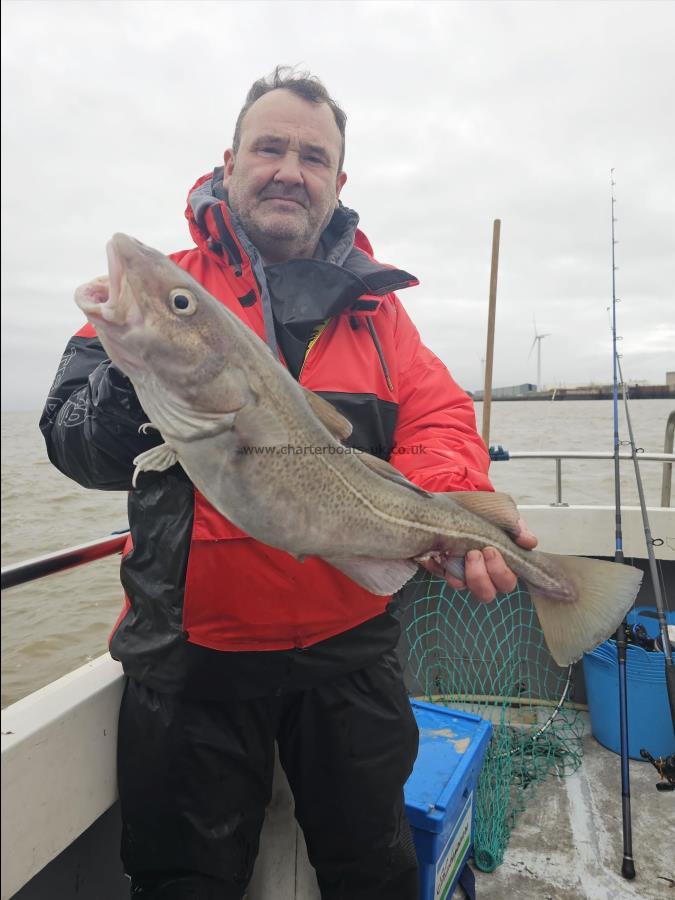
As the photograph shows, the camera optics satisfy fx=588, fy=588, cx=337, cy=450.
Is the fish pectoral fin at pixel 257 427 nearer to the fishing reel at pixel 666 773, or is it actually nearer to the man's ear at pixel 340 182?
the man's ear at pixel 340 182

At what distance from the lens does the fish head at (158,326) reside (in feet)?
5.32

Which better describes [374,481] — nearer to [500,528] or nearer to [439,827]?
[500,528]

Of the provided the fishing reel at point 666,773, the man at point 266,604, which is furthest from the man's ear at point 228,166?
the fishing reel at point 666,773

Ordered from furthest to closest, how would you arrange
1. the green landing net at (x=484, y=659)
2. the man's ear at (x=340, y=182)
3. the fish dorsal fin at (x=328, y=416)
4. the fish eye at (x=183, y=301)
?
the green landing net at (x=484, y=659) → the man's ear at (x=340, y=182) → the fish dorsal fin at (x=328, y=416) → the fish eye at (x=183, y=301)

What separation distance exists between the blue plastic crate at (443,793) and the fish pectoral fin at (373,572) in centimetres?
120

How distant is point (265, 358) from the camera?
1.89 m

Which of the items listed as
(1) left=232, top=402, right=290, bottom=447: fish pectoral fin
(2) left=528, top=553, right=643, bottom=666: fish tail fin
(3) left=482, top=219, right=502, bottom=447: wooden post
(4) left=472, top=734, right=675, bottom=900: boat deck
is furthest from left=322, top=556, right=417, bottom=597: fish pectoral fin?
(3) left=482, top=219, right=502, bottom=447: wooden post

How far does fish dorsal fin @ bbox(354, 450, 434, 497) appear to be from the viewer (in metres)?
2.12

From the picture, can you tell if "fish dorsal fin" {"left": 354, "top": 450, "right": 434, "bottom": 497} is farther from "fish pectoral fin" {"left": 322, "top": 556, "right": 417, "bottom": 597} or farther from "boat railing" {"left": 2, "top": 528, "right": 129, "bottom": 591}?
"boat railing" {"left": 2, "top": 528, "right": 129, "bottom": 591}

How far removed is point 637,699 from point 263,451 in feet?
12.0

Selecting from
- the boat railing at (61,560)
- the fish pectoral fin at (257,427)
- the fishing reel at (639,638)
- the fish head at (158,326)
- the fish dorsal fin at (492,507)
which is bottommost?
the fishing reel at (639,638)

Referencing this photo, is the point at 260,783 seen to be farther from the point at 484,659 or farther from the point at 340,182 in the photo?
the point at 484,659

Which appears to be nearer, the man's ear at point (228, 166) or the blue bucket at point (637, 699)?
the man's ear at point (228, 166)

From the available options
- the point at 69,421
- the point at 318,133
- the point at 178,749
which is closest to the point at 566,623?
the point at 178,749
